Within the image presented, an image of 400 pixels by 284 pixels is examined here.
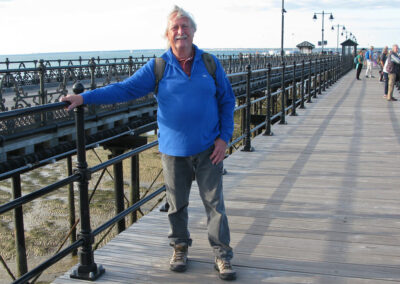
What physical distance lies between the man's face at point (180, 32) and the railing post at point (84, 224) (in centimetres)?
64

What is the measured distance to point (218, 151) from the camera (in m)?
3.03

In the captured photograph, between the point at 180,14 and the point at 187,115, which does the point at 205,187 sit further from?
the point at 180,14

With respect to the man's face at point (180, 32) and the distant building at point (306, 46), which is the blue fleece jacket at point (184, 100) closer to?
the man's face at point (180, 32)

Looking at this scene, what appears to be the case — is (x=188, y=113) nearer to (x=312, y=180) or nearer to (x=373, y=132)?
(x=312, y=180)

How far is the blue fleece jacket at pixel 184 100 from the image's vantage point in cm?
286

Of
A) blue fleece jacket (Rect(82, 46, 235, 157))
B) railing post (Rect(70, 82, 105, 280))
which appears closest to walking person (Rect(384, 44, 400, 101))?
blue fleece jacket (Rect(82, 46, 235, 157))

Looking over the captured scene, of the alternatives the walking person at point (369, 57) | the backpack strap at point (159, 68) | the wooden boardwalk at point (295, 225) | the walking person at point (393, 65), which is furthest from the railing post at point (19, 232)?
the walking person at point (369, 57)

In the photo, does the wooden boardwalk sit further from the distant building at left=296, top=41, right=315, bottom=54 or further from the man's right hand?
the distant building at left=296, top=41, right=315, bottom=54

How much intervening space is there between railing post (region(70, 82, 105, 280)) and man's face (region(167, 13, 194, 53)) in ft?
2.11

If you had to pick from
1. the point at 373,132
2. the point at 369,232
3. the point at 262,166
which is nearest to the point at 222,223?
the point at 369,232

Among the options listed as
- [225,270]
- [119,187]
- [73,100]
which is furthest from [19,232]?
[73,100]

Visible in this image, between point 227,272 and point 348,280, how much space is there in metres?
0.80

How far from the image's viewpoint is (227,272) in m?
3.10

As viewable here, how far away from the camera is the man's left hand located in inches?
119
